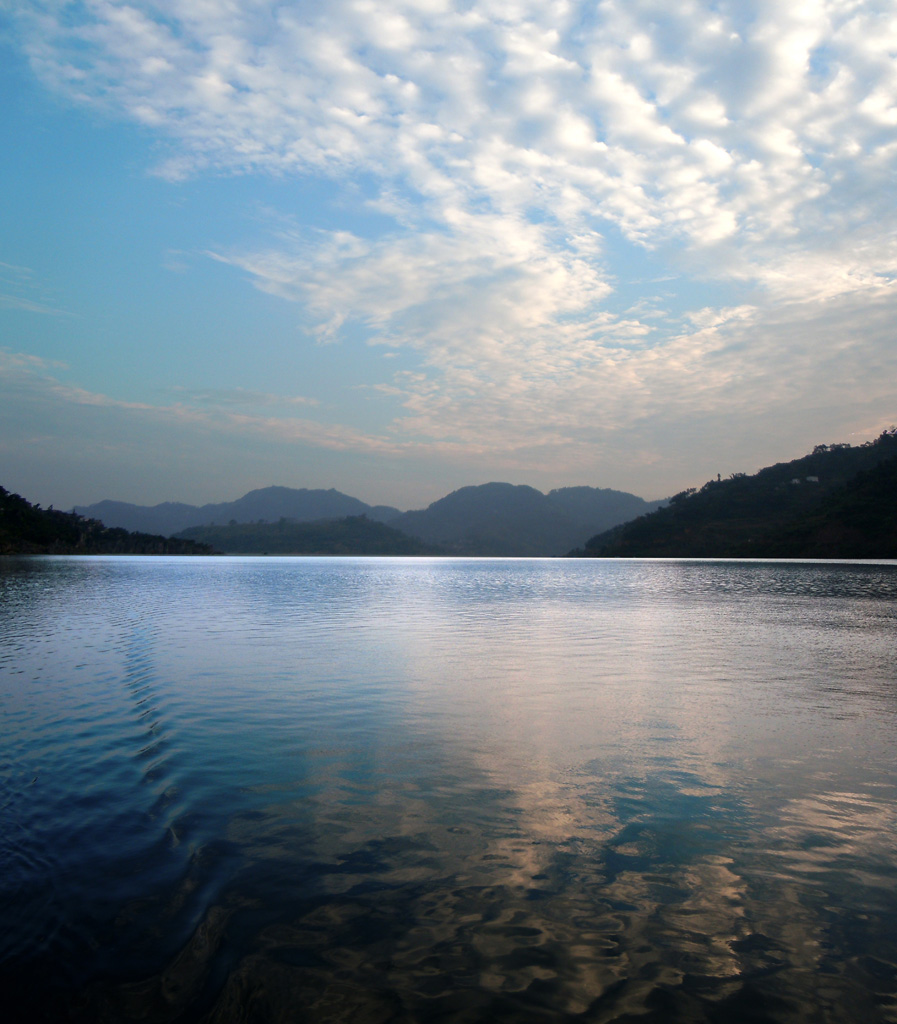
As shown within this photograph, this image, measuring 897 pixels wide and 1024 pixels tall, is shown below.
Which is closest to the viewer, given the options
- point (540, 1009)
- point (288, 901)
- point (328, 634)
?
point (540, 1009)

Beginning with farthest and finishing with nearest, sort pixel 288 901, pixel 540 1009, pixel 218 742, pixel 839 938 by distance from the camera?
pixel 218 742 < pixel 288 901 < pixel 839 938 < pixel 540 1009

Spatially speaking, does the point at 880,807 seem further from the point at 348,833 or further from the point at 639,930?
the point at 348,833

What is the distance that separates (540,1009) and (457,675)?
14356 mm

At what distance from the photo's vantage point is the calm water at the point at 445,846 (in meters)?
5.22

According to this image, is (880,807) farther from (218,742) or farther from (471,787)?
(218,742)

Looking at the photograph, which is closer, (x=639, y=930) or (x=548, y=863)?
(x=639, y=930)

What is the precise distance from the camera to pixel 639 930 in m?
6.06

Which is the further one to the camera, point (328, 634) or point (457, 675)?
point (328, 634)

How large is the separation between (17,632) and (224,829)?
23.6 meters

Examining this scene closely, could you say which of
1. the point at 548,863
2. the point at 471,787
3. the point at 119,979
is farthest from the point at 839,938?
the point at 119,979

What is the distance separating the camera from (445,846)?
7.89m

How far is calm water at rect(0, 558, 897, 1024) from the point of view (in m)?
5.22

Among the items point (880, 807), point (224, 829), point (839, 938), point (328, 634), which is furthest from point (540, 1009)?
point (328, 634)

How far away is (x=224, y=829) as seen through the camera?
8.27 meters
